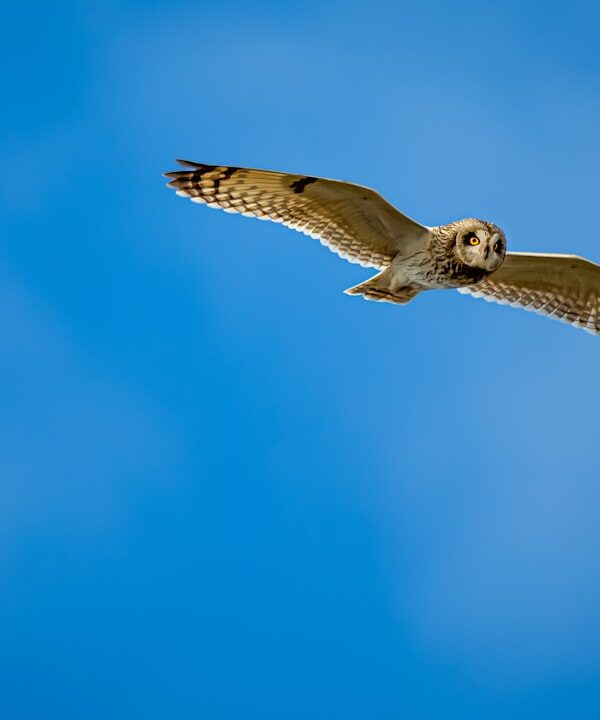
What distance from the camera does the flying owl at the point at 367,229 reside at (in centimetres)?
902

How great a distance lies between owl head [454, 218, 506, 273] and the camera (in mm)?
8961

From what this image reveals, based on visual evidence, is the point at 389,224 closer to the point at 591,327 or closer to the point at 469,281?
the point at 469,281

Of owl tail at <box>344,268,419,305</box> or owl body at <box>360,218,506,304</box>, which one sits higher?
owl body at <box>360,218,506,304</box>

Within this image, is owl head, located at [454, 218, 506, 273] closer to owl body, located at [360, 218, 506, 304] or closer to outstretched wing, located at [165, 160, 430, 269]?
owl body, located at [360, 218, 506, 304]

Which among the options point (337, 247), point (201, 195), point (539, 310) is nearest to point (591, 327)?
point (539, 310)

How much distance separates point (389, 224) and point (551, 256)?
4.88ft

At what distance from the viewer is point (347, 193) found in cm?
904

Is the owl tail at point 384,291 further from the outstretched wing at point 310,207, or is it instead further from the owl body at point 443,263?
the outstretched wing at point 310,207

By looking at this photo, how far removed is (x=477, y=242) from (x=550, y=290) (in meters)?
1.66

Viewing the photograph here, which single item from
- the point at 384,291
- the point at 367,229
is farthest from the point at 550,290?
the point at 367,229

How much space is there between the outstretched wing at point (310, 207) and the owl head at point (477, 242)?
372mm

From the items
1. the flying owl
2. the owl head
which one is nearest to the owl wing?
the flying owl

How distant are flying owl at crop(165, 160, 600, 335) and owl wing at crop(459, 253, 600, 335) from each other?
9.7 inches

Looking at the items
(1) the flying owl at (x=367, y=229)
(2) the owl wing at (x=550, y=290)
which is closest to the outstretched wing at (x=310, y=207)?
(1) the flying owl at (x=367, y=229)
